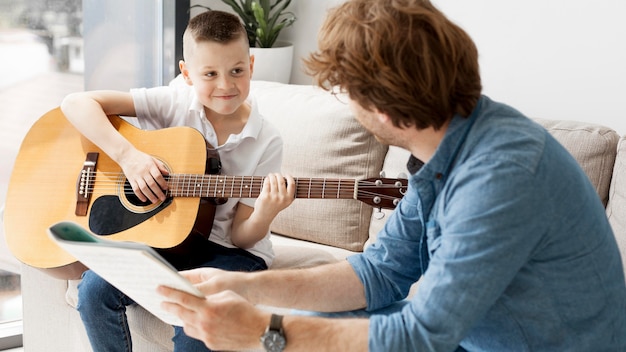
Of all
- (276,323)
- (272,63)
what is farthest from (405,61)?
(272,63)

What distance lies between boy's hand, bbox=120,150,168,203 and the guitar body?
0.03m

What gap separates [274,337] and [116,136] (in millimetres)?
895

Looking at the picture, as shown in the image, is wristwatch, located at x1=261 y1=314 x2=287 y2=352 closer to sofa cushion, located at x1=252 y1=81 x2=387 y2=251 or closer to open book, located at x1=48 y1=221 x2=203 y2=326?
open book, located at x1=48 y1=221 x2=203 y2=326

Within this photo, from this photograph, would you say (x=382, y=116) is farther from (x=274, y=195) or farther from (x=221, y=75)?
(x=221, y=75)

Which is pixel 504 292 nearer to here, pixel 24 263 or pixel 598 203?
pixel 598 203

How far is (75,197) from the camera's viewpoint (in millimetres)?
1875

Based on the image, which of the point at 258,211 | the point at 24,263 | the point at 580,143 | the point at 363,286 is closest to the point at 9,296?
the point at 24,263

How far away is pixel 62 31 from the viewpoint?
2.55m

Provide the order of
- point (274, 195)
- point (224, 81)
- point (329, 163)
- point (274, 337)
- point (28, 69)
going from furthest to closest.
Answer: point (28, 69)
point (329, 163)
point (224, 81)
point (274, 195)
point (274, 337)

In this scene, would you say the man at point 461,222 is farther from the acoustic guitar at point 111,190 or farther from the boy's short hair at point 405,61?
the acoustic guitar at point 111,190

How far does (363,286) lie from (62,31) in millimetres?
1617

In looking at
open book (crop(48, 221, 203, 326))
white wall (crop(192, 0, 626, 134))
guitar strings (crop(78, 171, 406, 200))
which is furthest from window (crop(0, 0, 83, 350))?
open book (crop(48, 221, 203, 326))

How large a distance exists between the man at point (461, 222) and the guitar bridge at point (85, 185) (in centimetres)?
75

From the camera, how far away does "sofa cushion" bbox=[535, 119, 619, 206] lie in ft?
6.16
